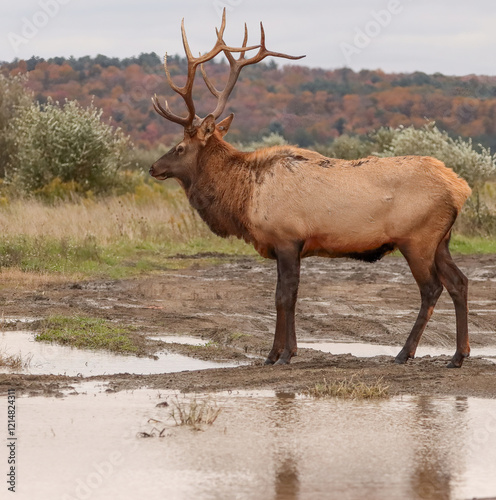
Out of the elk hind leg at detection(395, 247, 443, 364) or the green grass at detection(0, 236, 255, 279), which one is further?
the green grass at detection(0, 236, 255, 279)

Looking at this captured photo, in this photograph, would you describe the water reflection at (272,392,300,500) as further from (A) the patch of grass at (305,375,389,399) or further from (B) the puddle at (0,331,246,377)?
(B) the puddle at (0,331,246,377)

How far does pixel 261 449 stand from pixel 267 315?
6.22 meters

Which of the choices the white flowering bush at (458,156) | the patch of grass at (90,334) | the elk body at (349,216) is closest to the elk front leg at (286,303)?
the elk body at (349,216)

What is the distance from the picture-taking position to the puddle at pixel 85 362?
9.12 meters

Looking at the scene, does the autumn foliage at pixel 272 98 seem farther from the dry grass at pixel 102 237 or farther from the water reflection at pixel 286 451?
the water reflection at pixel 286 451

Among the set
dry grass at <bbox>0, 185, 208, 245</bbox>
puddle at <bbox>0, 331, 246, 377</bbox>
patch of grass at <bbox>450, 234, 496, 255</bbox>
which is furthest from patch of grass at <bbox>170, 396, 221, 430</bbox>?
patch of grass at <bbox>450, 234, 496, 255</bbox>

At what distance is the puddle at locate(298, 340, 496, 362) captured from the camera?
34.1 feet

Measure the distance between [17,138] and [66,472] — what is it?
2559cm

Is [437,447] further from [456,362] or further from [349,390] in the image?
[456,362]

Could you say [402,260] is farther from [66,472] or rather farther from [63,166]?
[66,472]

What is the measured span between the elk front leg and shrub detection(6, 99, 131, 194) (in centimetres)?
1740

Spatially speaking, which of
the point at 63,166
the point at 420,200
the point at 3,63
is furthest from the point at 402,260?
the point at 3,63

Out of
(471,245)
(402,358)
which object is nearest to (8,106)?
(471,245)

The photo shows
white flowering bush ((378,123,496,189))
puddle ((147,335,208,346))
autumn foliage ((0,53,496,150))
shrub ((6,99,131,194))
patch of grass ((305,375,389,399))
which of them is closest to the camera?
patch of grass ((305,375,389,399))
